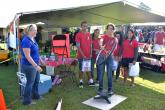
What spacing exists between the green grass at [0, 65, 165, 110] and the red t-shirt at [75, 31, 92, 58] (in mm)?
908

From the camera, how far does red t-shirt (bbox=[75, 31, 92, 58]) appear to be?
542 centimetres

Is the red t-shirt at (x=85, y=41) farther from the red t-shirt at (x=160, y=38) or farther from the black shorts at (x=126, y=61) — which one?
the red t-shirt at (x=160, y=38)

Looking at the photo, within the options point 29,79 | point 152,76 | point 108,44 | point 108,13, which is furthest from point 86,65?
point 108,13

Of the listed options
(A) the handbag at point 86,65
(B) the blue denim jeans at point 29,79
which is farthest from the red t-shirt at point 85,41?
(B) the blue denim jeans at point 29,79

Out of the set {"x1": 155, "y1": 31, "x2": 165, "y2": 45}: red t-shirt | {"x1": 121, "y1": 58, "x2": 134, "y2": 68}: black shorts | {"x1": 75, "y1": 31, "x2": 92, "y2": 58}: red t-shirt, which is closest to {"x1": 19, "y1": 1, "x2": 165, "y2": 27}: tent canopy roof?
{"x1": 75, "y1": 31, "x2": 92, "y2": 58}: red t-shirt

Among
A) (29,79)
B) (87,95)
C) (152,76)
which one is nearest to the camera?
(29,79)

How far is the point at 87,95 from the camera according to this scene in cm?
508

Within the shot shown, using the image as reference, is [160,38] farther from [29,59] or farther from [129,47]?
[29,59]

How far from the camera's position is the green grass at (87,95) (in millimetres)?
4434

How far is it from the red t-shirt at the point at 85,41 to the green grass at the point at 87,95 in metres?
0.91

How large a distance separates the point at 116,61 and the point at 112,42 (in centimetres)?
136

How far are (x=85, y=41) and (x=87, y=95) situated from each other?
131 centimetres

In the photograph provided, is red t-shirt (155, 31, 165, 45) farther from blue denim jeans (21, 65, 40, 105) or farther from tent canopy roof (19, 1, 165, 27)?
blue denim jeans (21, 65, 40, 105)

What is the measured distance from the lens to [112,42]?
4598 mm
